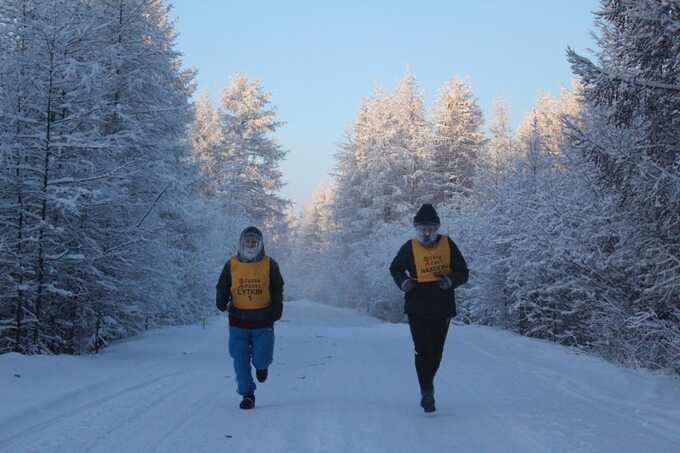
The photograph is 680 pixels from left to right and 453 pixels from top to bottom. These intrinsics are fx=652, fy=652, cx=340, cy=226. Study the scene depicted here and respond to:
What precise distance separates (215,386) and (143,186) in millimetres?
6707

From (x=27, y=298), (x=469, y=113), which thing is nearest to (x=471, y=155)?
(x=469, y=113)

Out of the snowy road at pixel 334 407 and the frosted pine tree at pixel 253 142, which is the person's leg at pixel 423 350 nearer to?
the snowy road at pixel 334 407

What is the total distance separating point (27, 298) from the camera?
36.1ft

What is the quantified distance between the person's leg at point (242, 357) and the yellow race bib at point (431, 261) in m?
2.00

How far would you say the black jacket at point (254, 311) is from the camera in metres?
7.10

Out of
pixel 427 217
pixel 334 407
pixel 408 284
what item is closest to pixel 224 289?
pixel 334 407

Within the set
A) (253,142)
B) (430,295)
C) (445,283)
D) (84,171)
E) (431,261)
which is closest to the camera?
(445,283)

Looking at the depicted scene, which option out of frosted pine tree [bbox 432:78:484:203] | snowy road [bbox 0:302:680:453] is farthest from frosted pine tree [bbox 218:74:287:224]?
snowy road [bbox 0:302:680:453]

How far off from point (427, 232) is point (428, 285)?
0.57 metres

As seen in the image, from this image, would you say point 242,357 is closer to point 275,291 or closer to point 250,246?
point 275,291

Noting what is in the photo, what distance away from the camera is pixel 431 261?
22.5 feet

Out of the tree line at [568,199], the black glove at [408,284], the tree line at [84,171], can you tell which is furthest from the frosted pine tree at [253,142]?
the black glove at [408,284]

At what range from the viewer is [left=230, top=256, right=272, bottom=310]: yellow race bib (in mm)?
7102

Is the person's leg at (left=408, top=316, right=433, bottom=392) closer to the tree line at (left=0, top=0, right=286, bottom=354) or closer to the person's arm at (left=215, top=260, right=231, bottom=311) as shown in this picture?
the person's arm at (left=215, top=260, right=231, bottom=311)
